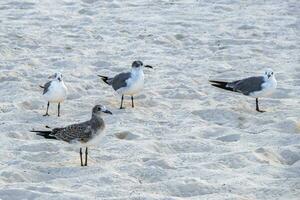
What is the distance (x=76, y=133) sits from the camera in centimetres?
728

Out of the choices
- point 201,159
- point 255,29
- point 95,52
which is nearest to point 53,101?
point 201,159

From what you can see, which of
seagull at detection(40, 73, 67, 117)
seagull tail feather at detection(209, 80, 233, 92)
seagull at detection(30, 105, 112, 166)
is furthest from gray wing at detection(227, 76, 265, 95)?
seagull at detection(30, 105, 112, 166)

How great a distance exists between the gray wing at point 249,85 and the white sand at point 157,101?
0.22 m

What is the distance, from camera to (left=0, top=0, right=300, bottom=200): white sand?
22.3ft

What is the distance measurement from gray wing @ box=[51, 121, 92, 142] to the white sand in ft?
0.86

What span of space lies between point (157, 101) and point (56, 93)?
1405 mm

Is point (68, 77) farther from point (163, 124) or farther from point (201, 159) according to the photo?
point (201, 159)

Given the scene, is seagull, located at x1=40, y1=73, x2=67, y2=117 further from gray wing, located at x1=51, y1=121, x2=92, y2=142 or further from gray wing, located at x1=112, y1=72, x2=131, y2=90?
gray wing, located at x1=51, y1=121, x2=92, y2=142

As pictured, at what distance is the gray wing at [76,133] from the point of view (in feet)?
23.7

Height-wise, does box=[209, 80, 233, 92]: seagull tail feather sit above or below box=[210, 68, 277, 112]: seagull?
below

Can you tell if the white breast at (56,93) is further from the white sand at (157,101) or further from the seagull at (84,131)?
the seagull at (84,131)

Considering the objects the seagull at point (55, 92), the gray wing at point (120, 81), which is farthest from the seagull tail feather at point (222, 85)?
the seagull at point (55, 92)

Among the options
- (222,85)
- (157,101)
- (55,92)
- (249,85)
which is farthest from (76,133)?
(222,85)

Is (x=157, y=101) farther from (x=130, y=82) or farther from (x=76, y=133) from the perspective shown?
(x=76, y=133)
